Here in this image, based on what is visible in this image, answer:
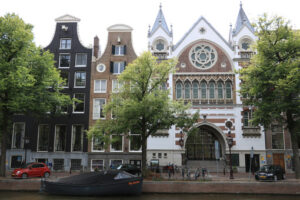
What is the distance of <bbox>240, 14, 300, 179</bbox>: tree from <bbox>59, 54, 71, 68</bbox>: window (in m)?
24.2

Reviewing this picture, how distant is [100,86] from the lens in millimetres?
35438

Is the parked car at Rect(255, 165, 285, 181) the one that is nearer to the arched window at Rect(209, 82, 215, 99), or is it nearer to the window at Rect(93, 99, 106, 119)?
the arched window at Rect(209, 82, 215, 99)

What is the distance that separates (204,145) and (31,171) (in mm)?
22266

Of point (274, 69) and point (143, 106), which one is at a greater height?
point (274, 69)

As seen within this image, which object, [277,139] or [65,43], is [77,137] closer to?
[65,43]

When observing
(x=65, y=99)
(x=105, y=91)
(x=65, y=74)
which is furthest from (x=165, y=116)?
(x=65, y=74)

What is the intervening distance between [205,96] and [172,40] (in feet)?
31.7

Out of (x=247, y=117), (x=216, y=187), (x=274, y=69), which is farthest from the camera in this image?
(x=247, y=117)

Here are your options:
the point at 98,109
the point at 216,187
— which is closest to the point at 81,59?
the point at 98,109

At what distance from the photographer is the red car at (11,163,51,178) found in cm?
2388

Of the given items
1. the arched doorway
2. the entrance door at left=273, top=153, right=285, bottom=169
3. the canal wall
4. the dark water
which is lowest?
the dark water

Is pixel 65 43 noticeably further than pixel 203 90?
Yes

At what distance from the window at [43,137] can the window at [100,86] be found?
335 inches

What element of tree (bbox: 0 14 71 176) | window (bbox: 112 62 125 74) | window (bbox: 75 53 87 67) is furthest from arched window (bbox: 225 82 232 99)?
tree (bbox: 0 14 71 176)
